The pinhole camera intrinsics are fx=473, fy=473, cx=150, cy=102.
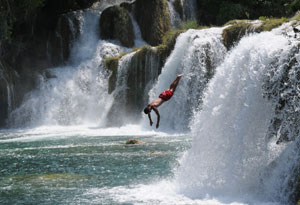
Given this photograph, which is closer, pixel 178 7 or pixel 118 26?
pixel 118 26

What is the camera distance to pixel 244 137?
10.9 meters

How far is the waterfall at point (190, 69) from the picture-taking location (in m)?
23.9

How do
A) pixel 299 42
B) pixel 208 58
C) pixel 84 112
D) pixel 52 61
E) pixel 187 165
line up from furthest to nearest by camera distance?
pixel 52 61 → pixel 84 112 → pixel 208 58 → pixel 187 165 → pixel 299 42

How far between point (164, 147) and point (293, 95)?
314 inches

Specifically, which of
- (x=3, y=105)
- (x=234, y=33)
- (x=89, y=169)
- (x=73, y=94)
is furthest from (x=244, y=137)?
(x=3, y=105)

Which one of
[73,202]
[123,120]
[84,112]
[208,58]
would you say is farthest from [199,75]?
[73,202]

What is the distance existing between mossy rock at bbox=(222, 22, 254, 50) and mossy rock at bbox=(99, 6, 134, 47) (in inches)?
484

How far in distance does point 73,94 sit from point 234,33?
13610mm

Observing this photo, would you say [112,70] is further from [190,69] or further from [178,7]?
[178,7]

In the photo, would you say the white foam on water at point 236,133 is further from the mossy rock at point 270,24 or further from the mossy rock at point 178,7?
the mossy rock at point 178,7

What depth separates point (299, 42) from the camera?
1038 cm

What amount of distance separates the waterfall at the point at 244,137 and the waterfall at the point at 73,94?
60.5 feet

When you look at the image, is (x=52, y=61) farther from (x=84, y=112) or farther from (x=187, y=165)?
(x=187, y=165)

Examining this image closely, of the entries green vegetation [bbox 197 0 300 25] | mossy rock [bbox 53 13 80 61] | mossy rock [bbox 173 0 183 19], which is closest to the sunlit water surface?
green vegetation [bbox 197 0 300 25]
